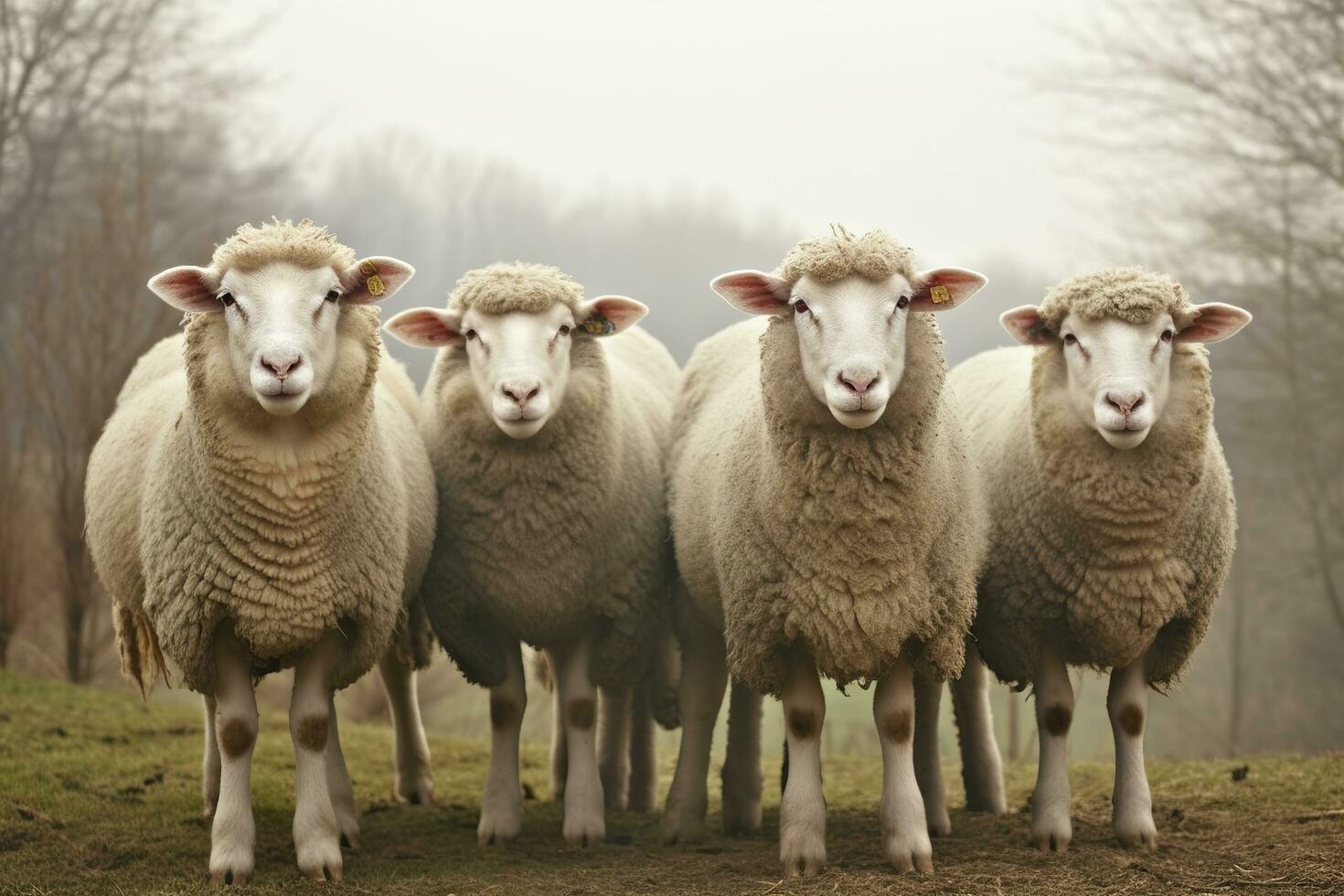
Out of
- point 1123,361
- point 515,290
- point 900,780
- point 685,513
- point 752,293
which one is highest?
point 515,290

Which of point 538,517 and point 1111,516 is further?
point 538,517

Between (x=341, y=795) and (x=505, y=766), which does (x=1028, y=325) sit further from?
(x=341, y=795)

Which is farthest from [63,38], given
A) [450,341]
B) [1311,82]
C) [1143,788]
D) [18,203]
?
[1143,788]

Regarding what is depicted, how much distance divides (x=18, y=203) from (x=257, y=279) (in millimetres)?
10855

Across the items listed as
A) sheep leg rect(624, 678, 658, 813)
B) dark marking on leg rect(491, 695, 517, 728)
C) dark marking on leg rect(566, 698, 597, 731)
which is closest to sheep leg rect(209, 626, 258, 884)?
dark marking on leg rect(491, 695, 517, 728)

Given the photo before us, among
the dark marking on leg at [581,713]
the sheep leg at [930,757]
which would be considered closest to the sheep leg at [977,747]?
the sheep leg at [930,757]

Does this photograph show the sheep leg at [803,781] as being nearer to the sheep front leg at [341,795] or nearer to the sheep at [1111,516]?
the sheep at [1111,516]

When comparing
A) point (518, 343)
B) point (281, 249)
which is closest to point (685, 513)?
point (518, 343)

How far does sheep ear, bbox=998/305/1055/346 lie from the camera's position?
4.93 meters

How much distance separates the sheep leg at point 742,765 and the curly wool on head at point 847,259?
211cm

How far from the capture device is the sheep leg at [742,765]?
579cm

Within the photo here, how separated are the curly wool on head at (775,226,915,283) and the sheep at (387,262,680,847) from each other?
1059mm

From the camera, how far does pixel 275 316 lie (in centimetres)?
433

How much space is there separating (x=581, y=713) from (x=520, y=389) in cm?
149
